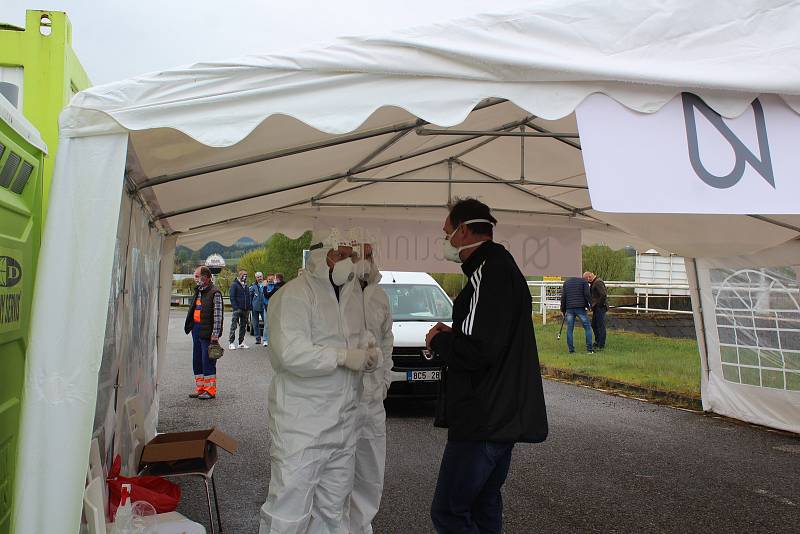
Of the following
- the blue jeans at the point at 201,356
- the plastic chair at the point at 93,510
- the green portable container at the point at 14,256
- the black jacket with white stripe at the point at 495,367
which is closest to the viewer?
the green portable container at the point at 14,256

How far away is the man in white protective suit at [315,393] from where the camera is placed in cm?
396

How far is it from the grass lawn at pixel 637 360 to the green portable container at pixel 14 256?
34.2 feet

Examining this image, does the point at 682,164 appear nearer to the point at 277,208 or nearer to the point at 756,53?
the point at 756,53

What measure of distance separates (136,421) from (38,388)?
2.55m

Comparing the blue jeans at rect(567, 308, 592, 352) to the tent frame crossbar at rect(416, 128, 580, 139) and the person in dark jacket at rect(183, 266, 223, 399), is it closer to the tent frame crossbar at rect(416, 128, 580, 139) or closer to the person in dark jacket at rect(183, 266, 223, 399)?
the person in dark jacket at rect(183, 266, 223, 399)

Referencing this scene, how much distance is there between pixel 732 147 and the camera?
3.00 metres

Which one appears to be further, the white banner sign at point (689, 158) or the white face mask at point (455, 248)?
the white face mask at point (455, 248)

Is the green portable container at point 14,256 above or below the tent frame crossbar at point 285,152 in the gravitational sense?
below

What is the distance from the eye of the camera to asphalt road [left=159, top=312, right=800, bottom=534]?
5621mm

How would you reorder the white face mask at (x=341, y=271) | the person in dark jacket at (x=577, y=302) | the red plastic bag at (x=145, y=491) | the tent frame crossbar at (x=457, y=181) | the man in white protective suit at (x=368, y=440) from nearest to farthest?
the red plastic bag at (x=145, y=491) → the white face mask at (x=341, y=271) → the man in white protective suit at (x=368, y=440) → the tent frame crossbar at (x=457, y=181) → the person in dark jacket at (x=577, y=302)

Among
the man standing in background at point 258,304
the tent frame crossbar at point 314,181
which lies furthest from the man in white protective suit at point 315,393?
the man standing in background at point 258,304

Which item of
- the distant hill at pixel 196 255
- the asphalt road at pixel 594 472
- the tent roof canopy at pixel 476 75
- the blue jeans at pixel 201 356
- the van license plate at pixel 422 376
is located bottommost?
the asphalt road at pixel 594 472

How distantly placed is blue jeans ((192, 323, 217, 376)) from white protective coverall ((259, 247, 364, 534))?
21.5ft

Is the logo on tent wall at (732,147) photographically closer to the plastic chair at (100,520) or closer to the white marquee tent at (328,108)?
the white marquee tent at (328,108)
